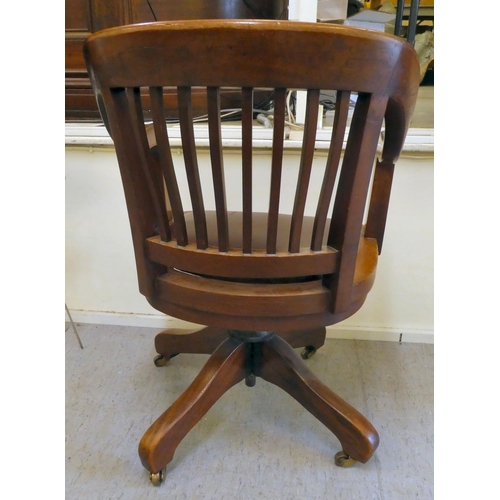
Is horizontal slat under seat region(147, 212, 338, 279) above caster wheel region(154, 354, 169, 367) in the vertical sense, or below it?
above

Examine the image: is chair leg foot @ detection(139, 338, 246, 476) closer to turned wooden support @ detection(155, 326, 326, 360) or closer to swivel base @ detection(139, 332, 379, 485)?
swivel base @ detection(139, 332, 379, 485)

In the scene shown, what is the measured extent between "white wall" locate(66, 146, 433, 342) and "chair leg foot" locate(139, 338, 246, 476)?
0.51 m

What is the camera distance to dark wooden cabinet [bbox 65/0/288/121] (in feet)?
4.62

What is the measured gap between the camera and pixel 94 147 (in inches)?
50.3

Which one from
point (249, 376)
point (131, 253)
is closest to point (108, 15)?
point (131, 253)

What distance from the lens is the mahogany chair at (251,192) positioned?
1.81 feet

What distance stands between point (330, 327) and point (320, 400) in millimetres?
506

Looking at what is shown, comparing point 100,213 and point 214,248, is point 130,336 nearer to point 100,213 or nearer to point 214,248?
point 100,213

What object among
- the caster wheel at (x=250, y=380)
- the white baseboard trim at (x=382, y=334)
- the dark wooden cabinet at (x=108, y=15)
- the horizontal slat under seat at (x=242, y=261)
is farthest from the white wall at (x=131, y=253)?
the horizontal slat under seat at (x=242, y=261)

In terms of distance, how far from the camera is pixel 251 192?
0.65m

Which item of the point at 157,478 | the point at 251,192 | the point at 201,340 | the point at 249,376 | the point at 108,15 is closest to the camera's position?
the point at 251,192

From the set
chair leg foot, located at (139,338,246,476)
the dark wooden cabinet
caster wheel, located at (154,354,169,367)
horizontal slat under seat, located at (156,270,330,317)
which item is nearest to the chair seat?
horizontal slat under seat, located at (156,270,330,317)

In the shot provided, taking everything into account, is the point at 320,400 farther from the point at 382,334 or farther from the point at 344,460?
the point at 382,334

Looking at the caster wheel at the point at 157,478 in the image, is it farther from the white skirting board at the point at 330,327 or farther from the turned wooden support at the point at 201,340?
the white skirting board at the point at 330,327
